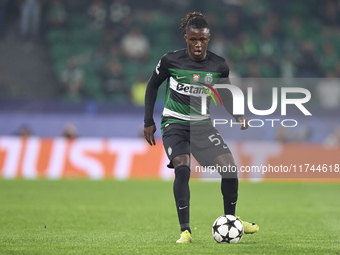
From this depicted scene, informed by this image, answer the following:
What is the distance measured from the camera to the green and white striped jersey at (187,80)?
632cm

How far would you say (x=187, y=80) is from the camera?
632 centimetres

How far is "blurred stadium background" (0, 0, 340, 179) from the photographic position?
1602 centimetres

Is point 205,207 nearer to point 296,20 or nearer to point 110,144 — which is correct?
point 110,144

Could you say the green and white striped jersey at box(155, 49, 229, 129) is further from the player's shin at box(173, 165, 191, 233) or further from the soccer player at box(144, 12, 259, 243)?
the player's shin at box(173, 165, 191, 233)

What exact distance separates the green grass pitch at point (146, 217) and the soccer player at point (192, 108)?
769mm

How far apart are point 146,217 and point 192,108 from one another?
3062mm

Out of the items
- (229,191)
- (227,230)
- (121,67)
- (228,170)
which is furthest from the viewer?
(121,67)

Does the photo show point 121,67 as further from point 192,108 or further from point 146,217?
point 192,108

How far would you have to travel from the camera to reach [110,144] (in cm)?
1598

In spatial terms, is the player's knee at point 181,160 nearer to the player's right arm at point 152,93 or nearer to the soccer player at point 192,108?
the soccer player at point 192,108

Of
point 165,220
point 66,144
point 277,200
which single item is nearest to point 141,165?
point 66,144

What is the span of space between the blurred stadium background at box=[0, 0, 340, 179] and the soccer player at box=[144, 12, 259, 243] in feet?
29.6

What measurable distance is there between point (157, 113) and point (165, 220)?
8692 millimetres

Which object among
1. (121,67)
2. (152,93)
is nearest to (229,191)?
(152,93)
